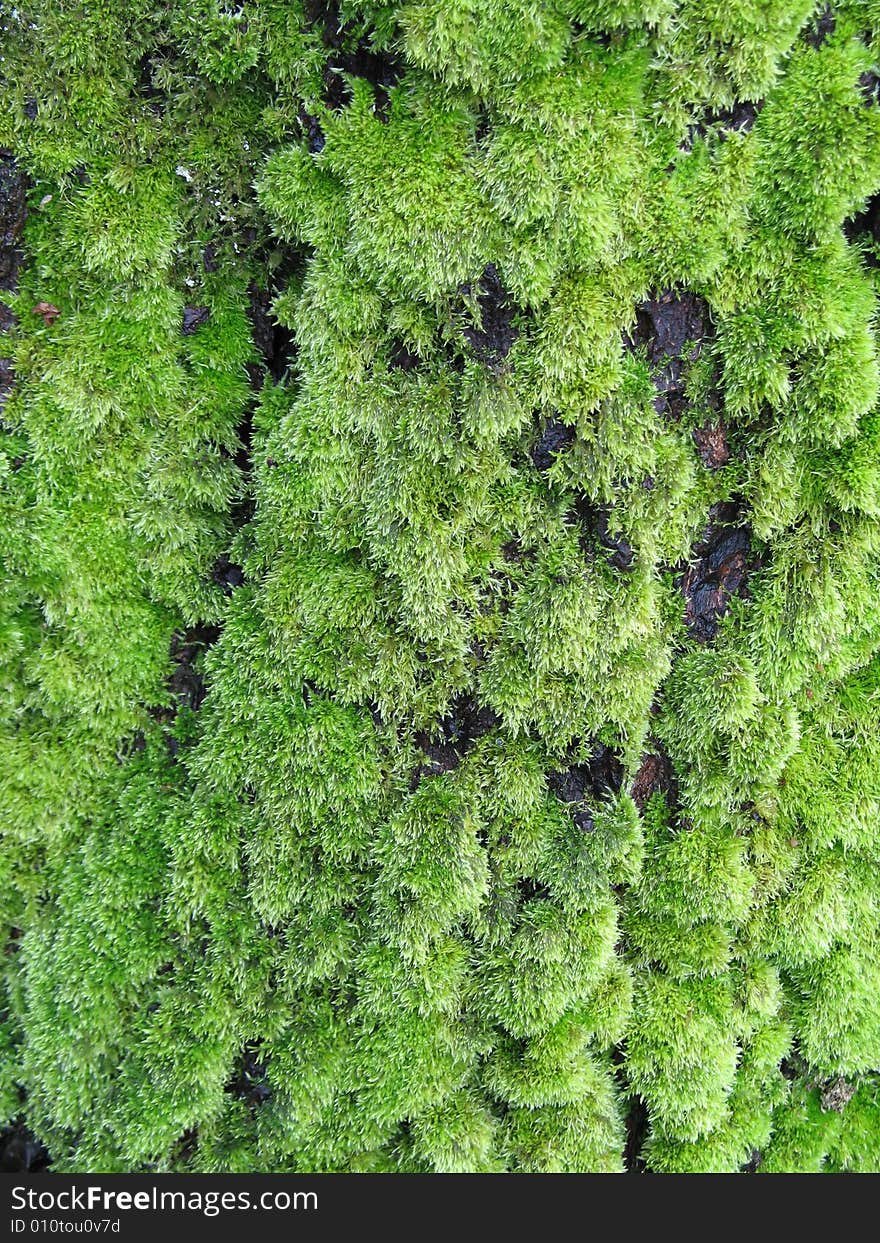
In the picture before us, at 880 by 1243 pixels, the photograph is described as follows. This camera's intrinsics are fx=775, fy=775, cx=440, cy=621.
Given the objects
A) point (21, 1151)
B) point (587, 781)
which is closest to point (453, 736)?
point (587, 781)

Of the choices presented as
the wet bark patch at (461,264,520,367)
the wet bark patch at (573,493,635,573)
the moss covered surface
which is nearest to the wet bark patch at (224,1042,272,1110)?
the moss covered surface

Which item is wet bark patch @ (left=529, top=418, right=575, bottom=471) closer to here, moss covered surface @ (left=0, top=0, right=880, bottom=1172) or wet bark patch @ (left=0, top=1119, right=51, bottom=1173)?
moss covered surface @ (left=0, top=0, right=880, bottom=1172)

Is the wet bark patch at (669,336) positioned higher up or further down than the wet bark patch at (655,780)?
higher up

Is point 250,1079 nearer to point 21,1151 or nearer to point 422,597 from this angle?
point 21,1151

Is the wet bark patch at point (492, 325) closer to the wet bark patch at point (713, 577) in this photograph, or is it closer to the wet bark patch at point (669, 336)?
the wet bark patch at point (669, 336)

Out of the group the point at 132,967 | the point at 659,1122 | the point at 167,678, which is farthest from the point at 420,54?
the point at 659,1122

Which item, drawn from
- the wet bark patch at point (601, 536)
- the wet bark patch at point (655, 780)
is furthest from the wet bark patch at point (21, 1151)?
the wet bark patch at point (601, 536)

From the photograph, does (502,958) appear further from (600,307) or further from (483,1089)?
(600,307)

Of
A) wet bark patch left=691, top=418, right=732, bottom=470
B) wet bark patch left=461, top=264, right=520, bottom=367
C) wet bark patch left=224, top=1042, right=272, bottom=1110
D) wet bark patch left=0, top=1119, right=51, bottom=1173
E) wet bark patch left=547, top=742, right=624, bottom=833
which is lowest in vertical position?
wet bark patch left=0, top=1119, right=51, bottom=1173
